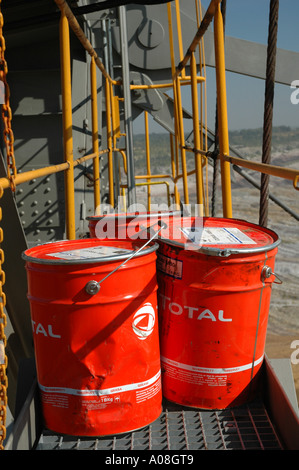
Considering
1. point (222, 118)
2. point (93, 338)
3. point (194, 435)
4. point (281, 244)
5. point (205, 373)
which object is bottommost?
point (281, 244)

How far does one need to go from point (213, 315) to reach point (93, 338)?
18.6 inches

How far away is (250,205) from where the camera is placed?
2148 cm

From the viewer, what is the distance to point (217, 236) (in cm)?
189

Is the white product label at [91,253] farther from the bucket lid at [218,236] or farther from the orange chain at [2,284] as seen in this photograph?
the orange chain at [2,284]

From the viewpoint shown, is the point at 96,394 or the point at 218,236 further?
the point at 218,236

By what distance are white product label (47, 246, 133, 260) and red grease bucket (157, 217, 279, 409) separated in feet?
0.70

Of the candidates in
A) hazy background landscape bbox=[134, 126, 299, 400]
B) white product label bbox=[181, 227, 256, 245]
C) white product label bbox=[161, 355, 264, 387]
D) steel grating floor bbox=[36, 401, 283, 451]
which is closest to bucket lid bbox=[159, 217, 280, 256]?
white product label bbox=[181, 227, 256, 245]

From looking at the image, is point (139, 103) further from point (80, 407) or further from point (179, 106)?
point (80, 407)

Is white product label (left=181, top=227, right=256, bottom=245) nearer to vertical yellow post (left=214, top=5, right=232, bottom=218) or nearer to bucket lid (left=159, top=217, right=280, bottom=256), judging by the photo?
bucket lid (left=159, top=217, right=280, bottom=256)

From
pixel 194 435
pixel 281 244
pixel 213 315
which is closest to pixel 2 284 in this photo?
pixel 213 315

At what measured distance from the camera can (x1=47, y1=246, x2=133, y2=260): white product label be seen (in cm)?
162

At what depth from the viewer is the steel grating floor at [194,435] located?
5.20ft

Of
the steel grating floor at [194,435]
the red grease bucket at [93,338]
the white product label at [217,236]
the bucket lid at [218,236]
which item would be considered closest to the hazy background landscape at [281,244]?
the bucket lid at [218,236]

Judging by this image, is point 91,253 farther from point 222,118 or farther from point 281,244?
point 281,244
